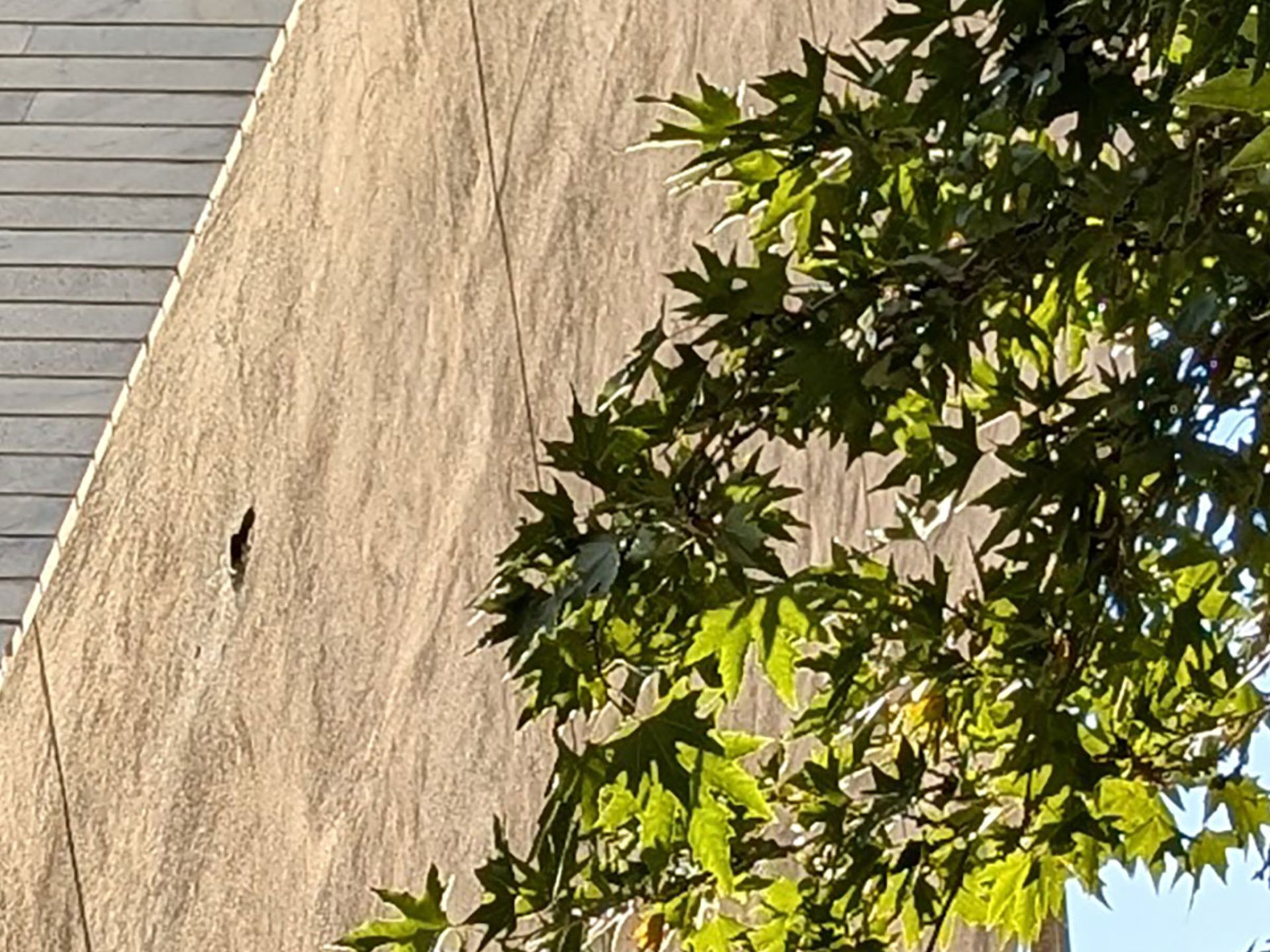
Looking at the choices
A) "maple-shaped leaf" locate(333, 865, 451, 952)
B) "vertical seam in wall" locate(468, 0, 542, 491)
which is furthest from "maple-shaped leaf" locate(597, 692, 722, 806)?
"vertical seam in wall" locate(468, 0, 542, 491)

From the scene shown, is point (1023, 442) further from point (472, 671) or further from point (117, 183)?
point (472, 671)

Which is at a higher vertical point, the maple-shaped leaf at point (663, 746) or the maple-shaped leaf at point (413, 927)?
the maple-shaped leaf at point (663, 746)

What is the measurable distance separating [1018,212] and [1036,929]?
1.59ft

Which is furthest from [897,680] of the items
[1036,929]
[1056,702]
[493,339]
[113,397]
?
[493,339]

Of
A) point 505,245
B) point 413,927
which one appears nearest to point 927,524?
point 413,927

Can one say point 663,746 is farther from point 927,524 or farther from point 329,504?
point 329,504

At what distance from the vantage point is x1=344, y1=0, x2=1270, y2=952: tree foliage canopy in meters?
1.08

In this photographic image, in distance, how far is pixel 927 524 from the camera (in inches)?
51.8

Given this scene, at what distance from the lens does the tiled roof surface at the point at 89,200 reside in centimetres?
131

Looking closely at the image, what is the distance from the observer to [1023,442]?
1156mm

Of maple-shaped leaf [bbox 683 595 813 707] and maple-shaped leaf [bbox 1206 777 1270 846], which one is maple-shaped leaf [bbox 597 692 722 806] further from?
maple-shaped leaf [bbox 1206 777 1270 846]

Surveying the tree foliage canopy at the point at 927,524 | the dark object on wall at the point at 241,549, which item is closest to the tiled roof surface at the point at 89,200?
the dark object on wall at the point at 241,549

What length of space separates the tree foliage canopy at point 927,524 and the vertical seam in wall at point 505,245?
34.3 inches

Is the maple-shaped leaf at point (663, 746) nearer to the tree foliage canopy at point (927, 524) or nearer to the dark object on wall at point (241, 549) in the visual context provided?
the tree foliage canopy at point (927, 524)
